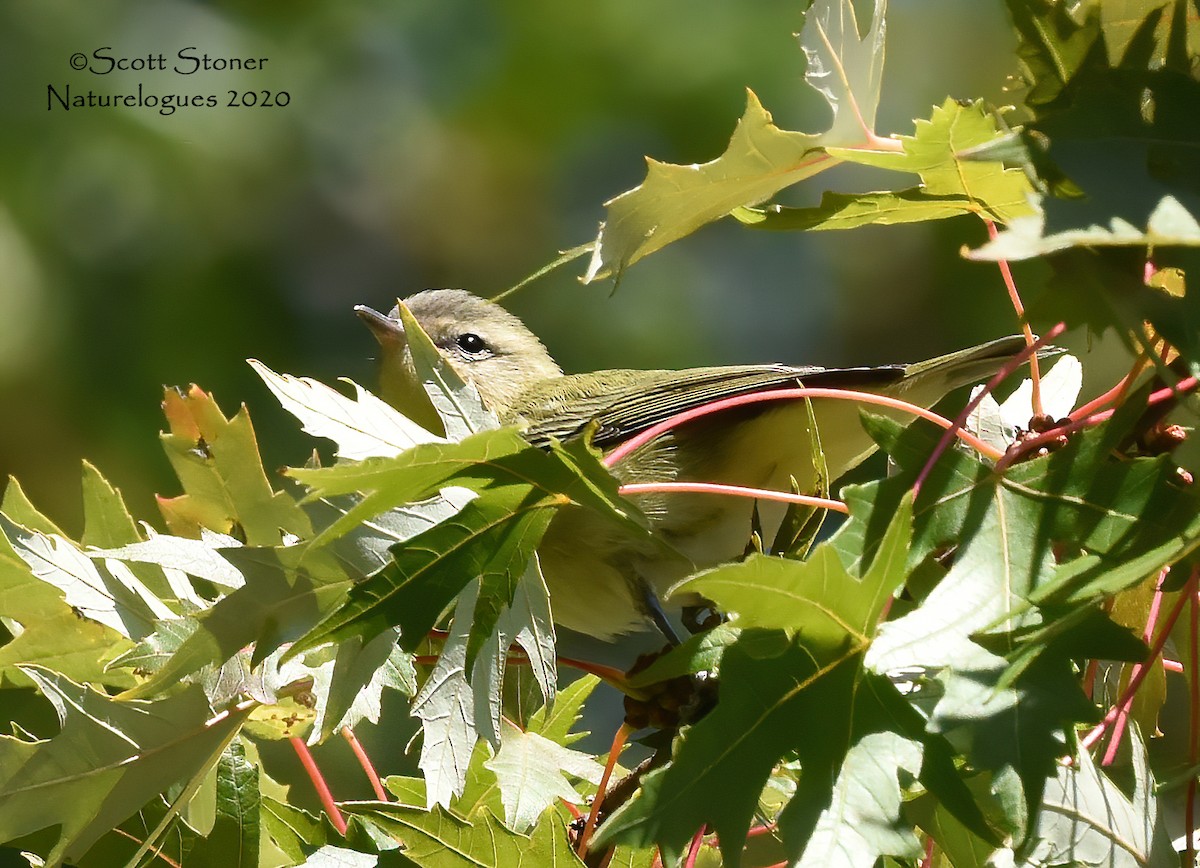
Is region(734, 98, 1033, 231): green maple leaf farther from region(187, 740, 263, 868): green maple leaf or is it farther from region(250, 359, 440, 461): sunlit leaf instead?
region(187, 740, 263, 868): green maple leaf

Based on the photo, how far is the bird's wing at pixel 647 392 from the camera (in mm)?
2533

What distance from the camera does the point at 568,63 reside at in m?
6.46

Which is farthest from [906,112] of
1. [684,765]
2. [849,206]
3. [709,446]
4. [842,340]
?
[684,765]

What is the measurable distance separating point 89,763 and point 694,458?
1520 mm

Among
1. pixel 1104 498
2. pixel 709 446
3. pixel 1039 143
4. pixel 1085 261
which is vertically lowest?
pixel 709 446

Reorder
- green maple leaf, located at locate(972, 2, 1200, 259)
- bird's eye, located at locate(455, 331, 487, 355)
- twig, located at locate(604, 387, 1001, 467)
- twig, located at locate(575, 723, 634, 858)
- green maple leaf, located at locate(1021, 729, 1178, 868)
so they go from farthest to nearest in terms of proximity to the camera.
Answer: bird's eye, located at locate(455, 331, 487, 355) → twig, located at locate(575, 723, 634, 858) → twig, located at locate(604, 387, 1001, 467) → green maple leaf, located at locate(1021, 729, 1178, 868) → green maple leaf, located at locate(972, 2, 1200, 259)

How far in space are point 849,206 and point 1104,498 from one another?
48cm

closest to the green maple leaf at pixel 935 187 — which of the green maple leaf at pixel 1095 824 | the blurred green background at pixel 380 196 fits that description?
the green maple leaf at pixel 1095 824

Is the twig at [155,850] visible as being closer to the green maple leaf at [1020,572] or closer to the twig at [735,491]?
the twig at [735,491]

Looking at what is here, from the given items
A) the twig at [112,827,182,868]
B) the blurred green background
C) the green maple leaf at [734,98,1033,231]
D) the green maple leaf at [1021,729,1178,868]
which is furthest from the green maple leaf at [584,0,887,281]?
the blurred green background

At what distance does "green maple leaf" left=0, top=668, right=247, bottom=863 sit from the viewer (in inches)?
65.4


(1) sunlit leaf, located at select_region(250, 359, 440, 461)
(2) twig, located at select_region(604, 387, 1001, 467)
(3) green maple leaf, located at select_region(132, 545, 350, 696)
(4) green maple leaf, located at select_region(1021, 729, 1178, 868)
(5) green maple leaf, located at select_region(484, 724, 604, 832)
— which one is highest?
(1) sunlit leaf, located at select_region(250, 359, 440, 461)

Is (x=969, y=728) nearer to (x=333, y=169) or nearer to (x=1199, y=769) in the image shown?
(x=1199, y=769)

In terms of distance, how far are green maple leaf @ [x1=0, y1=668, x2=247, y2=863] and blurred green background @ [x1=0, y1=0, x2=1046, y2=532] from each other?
12.5 ft
